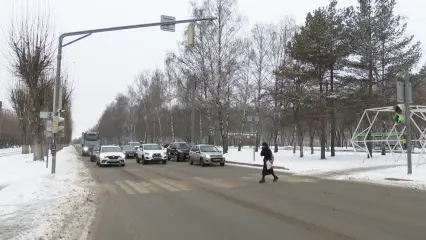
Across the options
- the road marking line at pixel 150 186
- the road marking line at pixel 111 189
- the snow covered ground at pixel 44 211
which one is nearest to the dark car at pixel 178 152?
the road marking line at pixel 150 186

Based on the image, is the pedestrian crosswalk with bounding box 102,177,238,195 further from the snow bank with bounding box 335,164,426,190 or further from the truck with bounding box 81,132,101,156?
the truck with bounding box 81,132,101,156

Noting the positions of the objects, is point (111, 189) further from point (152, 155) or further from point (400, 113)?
point (152, 155)

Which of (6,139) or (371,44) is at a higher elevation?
(371,44)

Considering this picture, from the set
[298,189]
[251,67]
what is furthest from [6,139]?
[298,189]

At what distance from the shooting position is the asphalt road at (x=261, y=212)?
7.59m

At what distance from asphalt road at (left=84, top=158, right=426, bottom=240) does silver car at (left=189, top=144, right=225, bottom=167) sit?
1289cm

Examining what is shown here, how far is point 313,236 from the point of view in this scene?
24.0 feet

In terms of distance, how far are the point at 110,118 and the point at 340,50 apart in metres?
104

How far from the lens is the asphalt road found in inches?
299

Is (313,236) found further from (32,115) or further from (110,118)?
(110,118)

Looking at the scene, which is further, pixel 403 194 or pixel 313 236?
pixel 403 194

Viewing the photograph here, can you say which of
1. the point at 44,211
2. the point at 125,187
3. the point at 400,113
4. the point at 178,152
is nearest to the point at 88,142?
the point at 178,152

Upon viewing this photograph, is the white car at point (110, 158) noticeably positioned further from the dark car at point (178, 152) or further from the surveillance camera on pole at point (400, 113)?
the surveillance camera on pole at point (400, 113)

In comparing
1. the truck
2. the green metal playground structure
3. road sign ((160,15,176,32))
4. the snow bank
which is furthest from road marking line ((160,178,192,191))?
the truck
